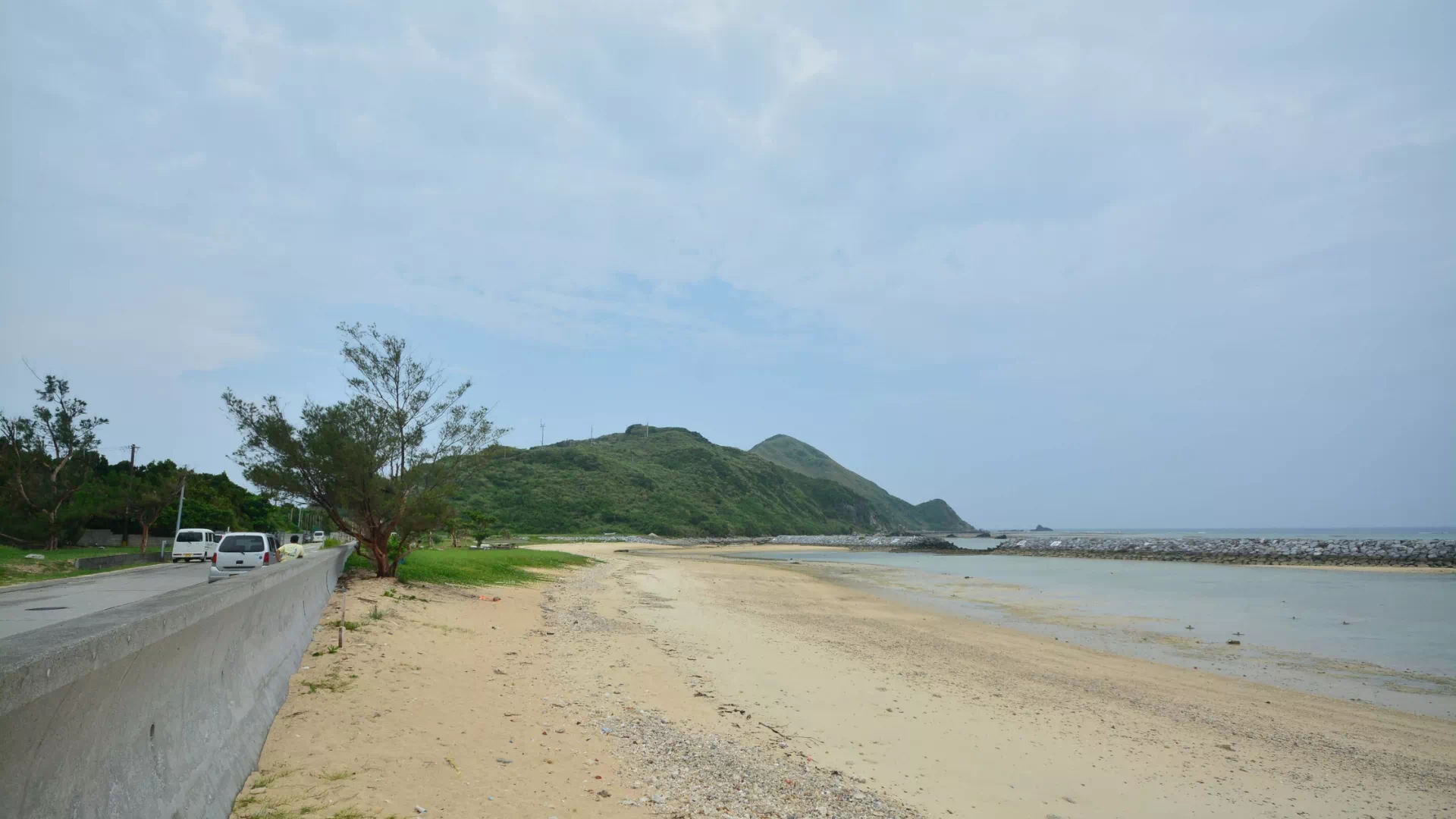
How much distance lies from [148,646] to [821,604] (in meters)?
21.2

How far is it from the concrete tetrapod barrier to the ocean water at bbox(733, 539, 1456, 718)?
1571 cm

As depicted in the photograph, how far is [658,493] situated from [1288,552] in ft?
264

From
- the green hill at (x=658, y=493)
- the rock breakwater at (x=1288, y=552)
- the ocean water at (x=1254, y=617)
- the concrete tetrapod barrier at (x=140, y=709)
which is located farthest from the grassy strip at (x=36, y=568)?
the rock breakwater at (x=1288, y=552)

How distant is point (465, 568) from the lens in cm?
2158

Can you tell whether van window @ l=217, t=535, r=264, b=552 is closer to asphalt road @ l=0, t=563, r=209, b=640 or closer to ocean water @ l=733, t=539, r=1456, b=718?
asphalt road @ l=0, t=563, r=209, b=640

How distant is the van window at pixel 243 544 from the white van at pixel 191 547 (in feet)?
53.0

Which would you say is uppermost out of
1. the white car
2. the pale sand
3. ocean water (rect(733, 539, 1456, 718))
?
the white car

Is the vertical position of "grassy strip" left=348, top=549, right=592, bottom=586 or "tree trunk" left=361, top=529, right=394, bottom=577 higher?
"tree trunk" left=361, top=529, right=394, bottom=577

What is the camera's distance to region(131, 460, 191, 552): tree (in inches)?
1534

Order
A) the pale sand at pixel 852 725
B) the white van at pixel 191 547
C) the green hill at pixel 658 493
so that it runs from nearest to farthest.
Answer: the pale sand at pixel 852 725 < the white van at pixel 191 547 < the green hill at pixel 658 493

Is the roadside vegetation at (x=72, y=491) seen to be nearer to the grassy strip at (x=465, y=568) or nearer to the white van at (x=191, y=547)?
the white van at (x=191, y=547)

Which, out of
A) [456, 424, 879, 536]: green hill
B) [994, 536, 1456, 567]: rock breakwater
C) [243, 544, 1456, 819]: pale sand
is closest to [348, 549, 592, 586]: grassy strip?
[243, 544, 1456, 819]: pale sand

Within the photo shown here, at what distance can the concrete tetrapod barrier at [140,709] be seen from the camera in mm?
2646

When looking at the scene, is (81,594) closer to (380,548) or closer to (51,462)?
(380,548)
